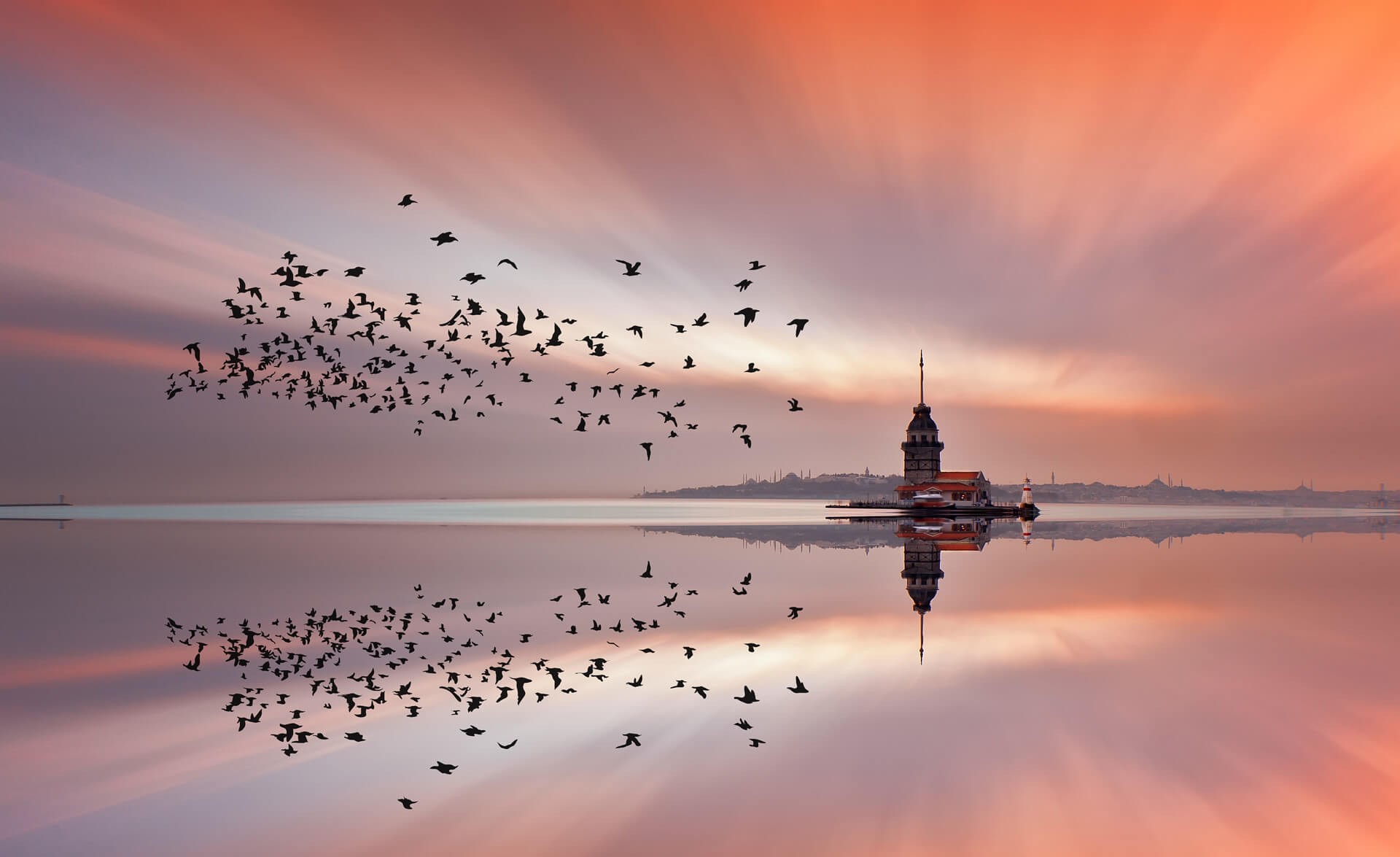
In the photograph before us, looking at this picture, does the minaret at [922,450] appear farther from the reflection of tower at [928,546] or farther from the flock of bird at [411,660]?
the flock of bird at [411,660]

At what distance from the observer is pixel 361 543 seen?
74875 millimetres

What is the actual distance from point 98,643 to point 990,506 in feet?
398

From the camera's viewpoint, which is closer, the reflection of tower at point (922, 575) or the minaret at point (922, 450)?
the reflection of tower at point (922, 575)

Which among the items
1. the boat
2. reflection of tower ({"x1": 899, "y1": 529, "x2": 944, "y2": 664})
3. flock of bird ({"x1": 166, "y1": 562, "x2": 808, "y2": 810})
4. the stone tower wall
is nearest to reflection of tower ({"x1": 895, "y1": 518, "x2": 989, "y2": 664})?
reflection of tower ({"x1": 899, "y1": 529, "x2": 944, "y2": 664})

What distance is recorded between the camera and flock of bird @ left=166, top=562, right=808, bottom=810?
17.2 meters

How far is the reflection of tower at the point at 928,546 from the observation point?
112 ft

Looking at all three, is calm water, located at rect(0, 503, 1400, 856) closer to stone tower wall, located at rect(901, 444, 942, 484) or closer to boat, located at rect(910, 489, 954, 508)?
boat, located at rect(910, 489, 954, 508)

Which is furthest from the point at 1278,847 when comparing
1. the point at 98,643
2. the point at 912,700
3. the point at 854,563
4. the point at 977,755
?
the point at 854,563

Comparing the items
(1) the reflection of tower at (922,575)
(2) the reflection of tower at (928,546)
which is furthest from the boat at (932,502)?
(1) the reflection of tower at (922,575)

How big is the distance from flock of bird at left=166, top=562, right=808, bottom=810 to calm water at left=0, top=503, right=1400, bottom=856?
0.20 metres

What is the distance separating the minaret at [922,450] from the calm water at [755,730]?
348 ft

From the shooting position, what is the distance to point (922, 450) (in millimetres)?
142000

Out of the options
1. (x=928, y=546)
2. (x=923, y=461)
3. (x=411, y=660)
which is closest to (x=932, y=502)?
(x=923, y=461)

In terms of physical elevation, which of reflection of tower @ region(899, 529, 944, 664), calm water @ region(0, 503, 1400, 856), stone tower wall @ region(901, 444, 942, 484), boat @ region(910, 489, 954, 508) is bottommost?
calm water @ region(0, 503, 1400, 856)
